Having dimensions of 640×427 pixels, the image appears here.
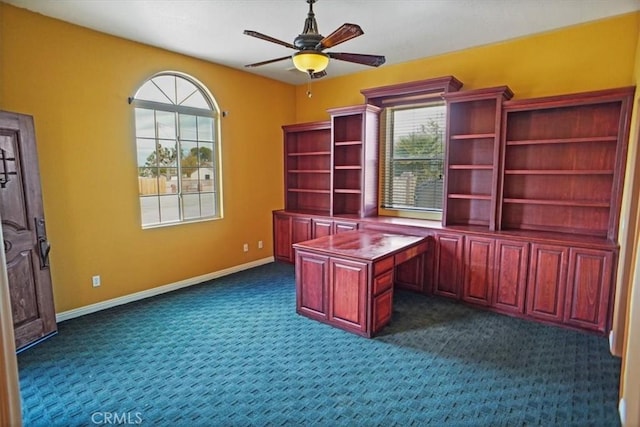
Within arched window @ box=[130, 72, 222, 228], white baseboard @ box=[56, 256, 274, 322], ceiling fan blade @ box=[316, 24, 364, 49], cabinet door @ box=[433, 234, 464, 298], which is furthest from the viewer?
arched window @ box=[130, 72, 222, 228]

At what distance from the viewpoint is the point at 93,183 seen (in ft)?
12.1

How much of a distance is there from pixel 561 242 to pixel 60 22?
17.1 feet

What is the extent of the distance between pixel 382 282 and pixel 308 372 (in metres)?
1.09

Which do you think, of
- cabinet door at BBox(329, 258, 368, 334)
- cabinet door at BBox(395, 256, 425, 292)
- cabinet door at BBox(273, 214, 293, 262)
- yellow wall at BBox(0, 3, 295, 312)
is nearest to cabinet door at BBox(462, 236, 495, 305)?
cabinet door at BBox(395, 256, 425, 292)

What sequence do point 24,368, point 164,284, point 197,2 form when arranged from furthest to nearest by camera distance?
point 164,284
point 197,2
point 24,368

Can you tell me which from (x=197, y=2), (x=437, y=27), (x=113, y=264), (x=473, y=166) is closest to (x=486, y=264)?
(x=473, y=166)

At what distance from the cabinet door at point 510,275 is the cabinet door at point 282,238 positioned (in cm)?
305

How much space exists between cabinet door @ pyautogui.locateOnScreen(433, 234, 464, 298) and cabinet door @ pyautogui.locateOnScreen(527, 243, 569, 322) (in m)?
0.71

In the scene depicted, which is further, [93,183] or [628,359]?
[93,183]

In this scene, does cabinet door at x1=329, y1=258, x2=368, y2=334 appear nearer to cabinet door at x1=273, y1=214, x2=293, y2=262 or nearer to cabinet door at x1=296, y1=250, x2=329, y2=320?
cabinet door at x1=296, y1=250, x2=329, y2=320

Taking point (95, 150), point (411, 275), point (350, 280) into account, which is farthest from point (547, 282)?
point (95, 150)

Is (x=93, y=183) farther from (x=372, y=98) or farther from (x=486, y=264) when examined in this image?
(x=486, y=264)

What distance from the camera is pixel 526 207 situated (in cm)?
393

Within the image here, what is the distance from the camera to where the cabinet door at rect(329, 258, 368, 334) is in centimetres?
321
